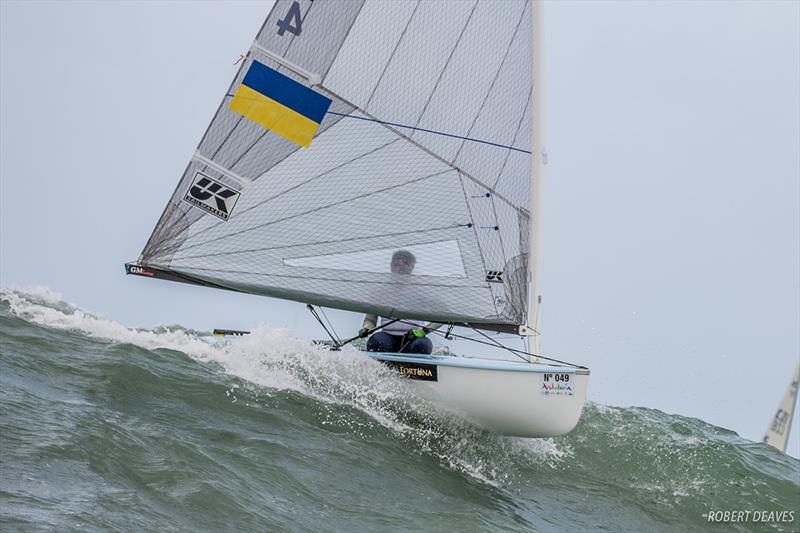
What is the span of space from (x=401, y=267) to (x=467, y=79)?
1.69 metres

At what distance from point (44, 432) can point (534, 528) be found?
296 cm

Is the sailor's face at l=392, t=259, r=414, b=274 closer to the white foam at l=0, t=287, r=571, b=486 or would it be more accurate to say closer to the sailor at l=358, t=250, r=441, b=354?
the sailor at l=358, t=250, r=441, b=354

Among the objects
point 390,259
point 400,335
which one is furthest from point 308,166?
point 400,335

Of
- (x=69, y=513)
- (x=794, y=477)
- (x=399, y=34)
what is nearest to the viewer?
(x=69, y=513)

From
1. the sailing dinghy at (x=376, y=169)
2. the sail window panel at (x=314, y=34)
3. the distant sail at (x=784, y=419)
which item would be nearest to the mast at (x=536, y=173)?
the sailing dinghy at (x=376, y=169)

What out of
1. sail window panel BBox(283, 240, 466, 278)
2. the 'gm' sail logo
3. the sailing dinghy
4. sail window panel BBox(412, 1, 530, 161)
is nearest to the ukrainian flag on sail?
the sailing dinghy

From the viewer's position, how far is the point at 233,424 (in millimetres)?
5770

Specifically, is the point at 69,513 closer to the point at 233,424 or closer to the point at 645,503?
the point at 233,424

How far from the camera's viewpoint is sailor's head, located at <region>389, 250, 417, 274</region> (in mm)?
7391

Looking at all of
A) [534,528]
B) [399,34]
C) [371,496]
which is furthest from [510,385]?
[399,34]

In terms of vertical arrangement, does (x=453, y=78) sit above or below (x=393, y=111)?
above

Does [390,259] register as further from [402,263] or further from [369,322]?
[369,322]

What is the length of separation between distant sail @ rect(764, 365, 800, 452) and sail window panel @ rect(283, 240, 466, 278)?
9370 mm

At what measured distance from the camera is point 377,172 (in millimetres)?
7301
